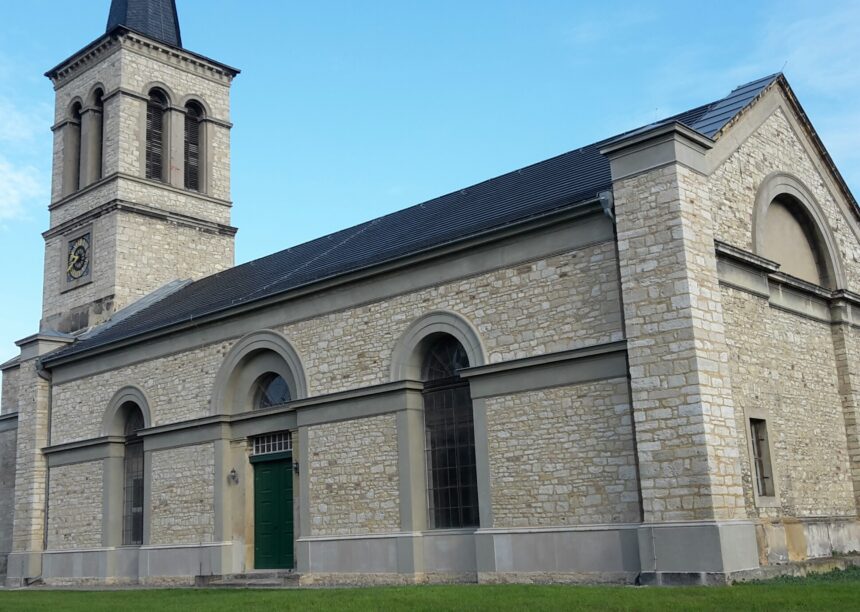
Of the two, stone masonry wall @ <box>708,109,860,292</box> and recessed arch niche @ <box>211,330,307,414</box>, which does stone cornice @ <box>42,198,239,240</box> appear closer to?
recessed arch niche @ <box>211,330,307,414</box>

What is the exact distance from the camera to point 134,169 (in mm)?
32438

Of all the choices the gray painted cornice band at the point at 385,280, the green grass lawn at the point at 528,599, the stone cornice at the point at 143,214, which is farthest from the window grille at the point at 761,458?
the stone cornice at the point at 143,214

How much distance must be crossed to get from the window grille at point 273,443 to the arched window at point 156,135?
13933 mm

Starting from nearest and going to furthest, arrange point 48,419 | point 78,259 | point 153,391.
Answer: point 153,391 → point 48,419 → point 78,259

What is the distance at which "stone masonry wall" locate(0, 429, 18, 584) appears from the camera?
30.1 meters

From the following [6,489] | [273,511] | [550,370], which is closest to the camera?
[550,370]

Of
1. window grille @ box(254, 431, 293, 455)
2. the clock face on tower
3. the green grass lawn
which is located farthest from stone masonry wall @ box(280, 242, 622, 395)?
the clock face on tower

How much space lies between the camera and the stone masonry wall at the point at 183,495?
23031mm

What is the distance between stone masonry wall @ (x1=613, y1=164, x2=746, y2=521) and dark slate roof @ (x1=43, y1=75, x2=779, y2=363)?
1.38 m

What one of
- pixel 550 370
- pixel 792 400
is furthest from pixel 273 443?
pixel 792 400

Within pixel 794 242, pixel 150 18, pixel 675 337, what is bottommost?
pixel 675 337

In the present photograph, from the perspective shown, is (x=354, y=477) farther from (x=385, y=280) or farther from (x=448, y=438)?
(x=385, y=280)

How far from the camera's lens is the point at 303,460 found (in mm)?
20969

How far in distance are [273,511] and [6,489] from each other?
13.1 meters
